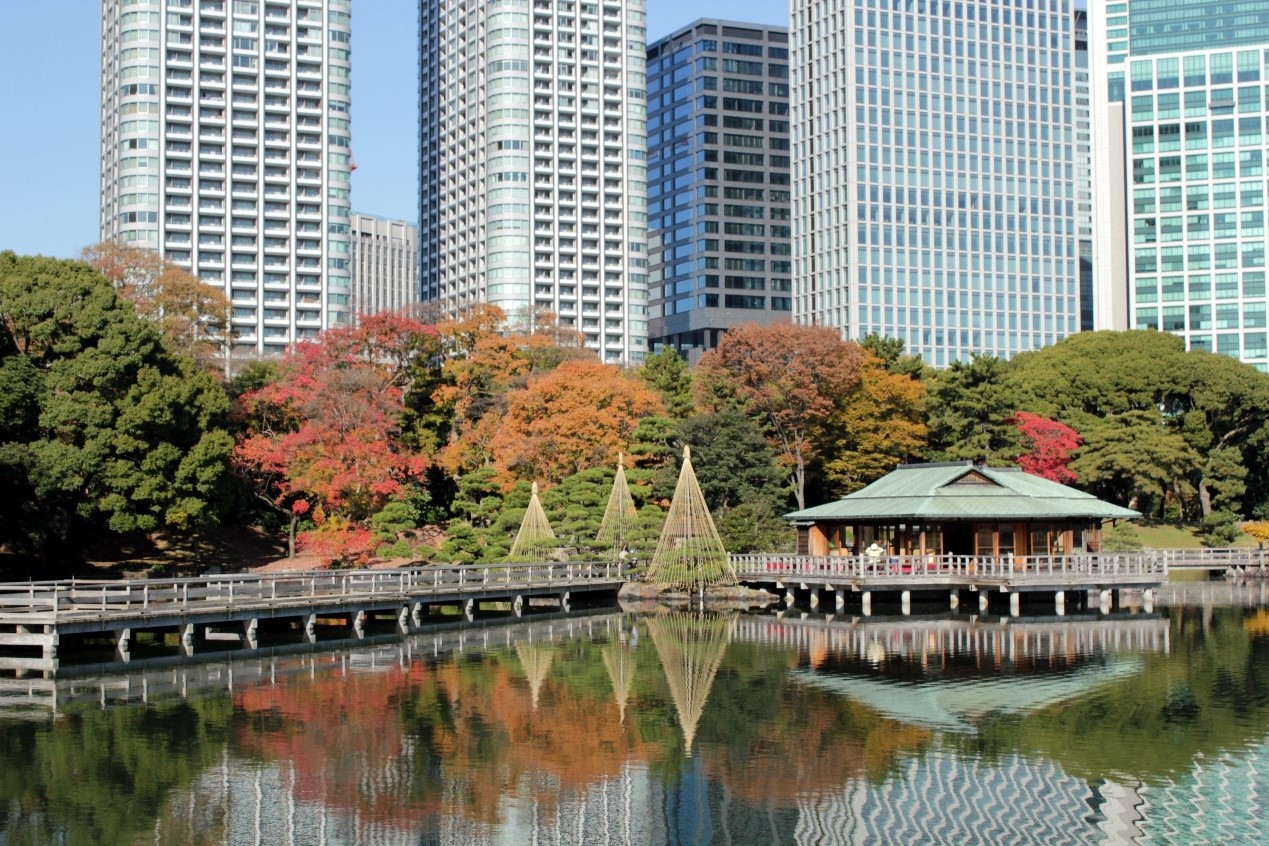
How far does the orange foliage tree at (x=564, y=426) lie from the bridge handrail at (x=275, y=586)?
300 inches

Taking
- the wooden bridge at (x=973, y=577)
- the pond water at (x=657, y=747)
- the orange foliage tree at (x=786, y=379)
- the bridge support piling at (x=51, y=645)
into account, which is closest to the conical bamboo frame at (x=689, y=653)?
the pond water at (x=657, y=747)

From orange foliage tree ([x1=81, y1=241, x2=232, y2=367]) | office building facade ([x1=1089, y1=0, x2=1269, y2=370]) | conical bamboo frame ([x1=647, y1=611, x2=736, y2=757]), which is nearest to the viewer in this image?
conical bamboo frame ([x1=647, y1=611, x2=736, y2=757])

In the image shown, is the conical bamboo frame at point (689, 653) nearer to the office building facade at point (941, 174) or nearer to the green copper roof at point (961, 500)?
the green copper roof at point (961, 500)

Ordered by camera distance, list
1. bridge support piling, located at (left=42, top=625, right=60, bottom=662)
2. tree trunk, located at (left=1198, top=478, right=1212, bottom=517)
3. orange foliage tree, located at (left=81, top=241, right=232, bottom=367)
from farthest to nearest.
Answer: tree trunk, located at (left=1198, top=478, right=1212, bottom=517) → orange foliage tree, located at (left=81, top=241, right=232, bottom=367) → bridge support piling, located at (left=42, top=625, right=60, bottom=662)

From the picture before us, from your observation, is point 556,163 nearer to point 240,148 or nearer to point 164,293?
point 240,148

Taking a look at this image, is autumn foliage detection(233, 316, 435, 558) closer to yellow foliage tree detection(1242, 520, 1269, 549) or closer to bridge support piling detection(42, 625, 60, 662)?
bridge support piling detection(42, 625, 60, 662)

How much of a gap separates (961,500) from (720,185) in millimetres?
114351

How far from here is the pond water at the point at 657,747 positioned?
22.9 meters

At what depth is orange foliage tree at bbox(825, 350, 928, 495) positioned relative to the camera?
73.5 metres

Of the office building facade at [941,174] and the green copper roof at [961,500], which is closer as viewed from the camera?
the green copper roof at [961,500]

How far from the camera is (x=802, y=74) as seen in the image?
149m

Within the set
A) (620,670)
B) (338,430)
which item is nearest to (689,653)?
(620,670)

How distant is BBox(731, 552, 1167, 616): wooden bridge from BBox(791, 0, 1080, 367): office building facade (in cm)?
8293

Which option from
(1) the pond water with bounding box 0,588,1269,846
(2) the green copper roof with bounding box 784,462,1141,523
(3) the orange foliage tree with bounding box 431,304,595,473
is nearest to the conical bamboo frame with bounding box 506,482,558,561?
(3) the orange foliage tree with bounding box 431,304,595,473
